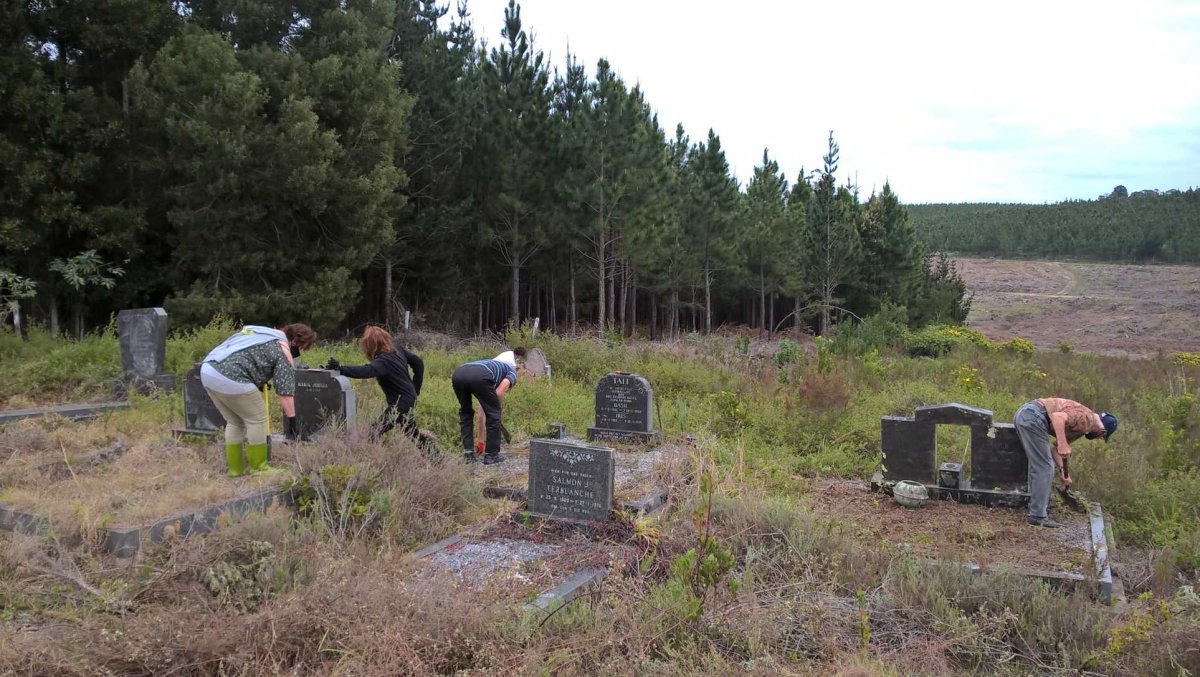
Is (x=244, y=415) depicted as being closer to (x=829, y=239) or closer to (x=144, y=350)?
(x=144, y=350)

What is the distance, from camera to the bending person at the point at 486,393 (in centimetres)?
823

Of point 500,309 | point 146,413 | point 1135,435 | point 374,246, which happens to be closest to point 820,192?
point 500,309

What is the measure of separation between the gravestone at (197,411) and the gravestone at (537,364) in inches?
257

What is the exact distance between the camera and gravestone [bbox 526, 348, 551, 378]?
1465cm

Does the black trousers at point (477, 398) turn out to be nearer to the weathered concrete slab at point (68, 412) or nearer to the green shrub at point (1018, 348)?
the weathered concrete slab at point (68, 412)

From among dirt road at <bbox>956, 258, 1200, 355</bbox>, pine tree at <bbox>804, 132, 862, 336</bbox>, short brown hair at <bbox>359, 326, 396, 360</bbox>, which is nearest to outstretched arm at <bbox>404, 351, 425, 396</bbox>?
short brown hair at <bbox>359, 326, 396, 360</bbox>

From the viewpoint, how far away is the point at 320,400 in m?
8.25

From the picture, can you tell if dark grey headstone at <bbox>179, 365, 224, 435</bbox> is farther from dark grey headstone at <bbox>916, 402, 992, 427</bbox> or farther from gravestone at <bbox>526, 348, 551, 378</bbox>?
dark grey headstone at <bbox>916, 402, 992, 427</bbox>

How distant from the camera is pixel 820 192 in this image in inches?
1361

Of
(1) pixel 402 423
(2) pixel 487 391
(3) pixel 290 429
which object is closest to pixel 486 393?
(2) pixel 487 391

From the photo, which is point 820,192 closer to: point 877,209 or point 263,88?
point 877,209

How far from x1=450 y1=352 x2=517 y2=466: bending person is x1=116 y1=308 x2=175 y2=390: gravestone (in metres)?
5.79

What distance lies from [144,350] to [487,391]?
649 cm

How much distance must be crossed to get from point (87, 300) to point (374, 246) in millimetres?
7278
